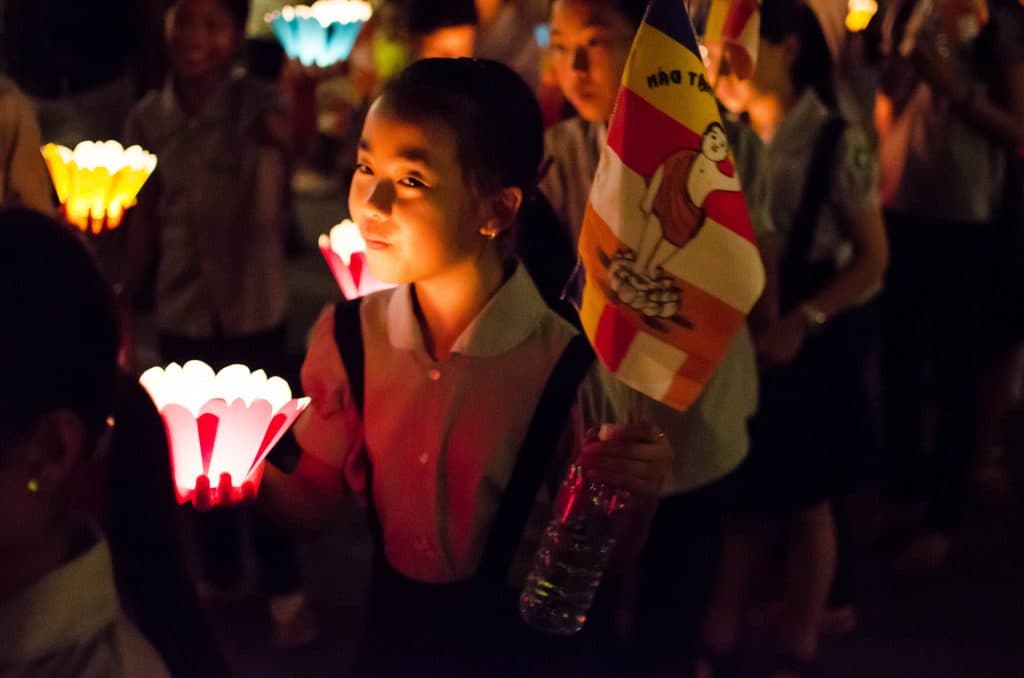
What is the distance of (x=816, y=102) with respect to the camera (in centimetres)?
350

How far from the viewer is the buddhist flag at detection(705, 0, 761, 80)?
294cm

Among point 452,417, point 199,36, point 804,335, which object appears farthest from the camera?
point 199,36

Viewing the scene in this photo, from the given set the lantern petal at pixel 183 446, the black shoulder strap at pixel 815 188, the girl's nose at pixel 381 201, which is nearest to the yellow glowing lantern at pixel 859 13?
the black shoulder strap at pixel 815 188

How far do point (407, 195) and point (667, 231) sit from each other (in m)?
0.38

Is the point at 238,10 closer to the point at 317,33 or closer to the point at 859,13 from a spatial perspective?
the point at 317,33

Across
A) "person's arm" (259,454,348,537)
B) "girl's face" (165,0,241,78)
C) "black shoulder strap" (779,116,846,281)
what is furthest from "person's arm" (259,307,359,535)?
"girl's face" (165,0,241,78)

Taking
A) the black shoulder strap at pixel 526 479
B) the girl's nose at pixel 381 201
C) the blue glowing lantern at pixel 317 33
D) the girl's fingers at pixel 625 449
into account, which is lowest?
the blue glowing lantern at pixel 317 33

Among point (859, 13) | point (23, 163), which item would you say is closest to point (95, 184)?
point (23, 163)

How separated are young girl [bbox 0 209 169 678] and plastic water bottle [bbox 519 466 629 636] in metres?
0.73

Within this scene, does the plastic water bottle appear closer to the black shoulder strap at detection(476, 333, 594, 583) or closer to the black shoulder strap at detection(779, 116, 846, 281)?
the black shoulder strap at detection(476, 333, 594, 583)

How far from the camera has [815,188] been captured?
3422mm

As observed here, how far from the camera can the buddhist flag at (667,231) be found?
1.96 metres

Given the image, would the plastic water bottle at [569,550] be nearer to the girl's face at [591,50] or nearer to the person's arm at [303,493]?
the person's arm at [303,493]

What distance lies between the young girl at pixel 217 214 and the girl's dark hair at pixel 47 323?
2.49m
